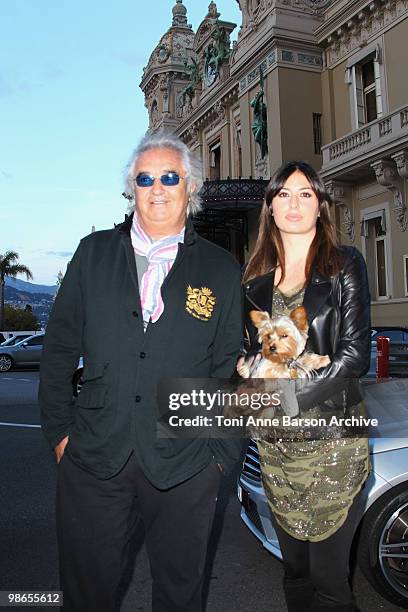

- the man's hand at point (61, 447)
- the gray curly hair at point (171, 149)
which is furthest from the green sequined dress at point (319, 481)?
the man's hand at point (61, 447)

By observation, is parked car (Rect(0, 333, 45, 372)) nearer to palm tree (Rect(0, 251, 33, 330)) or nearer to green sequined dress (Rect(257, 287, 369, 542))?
green sequined dress (Rect(257, 287, 369, 542))

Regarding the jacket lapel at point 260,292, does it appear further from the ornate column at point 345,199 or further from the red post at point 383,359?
the ornate column at point 345,199

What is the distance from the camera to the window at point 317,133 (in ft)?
70.1

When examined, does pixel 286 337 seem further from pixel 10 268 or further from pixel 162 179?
pixel 10 268

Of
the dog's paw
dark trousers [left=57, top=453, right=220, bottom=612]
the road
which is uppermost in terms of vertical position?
the dog's paw

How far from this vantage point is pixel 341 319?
2180 millimetres

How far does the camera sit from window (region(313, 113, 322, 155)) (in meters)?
21.4

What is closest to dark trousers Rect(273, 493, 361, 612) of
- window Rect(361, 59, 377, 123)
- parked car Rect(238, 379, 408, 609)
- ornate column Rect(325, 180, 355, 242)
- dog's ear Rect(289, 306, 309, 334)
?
dog's ear Rect(289, 306, 309, 334)

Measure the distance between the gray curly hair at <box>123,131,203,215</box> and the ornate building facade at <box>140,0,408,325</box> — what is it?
1524 centimetres

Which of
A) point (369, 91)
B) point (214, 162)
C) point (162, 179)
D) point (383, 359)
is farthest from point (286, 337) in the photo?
point (214, 162)

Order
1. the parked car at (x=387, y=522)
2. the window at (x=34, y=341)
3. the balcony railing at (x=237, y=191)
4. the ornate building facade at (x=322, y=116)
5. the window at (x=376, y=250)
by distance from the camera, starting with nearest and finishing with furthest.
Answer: the parked car at (x=387, y=522), the ornate building facade at (x=322, y=116), the window at (x=376, y=250), the window at (x=34, y=341), the balcony railing at (x=237, y=191)

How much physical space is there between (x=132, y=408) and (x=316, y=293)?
0.84 metres

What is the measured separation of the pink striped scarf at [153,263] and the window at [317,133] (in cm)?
2045

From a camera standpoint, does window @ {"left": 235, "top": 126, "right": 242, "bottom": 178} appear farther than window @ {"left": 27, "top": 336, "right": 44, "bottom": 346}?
Yes
